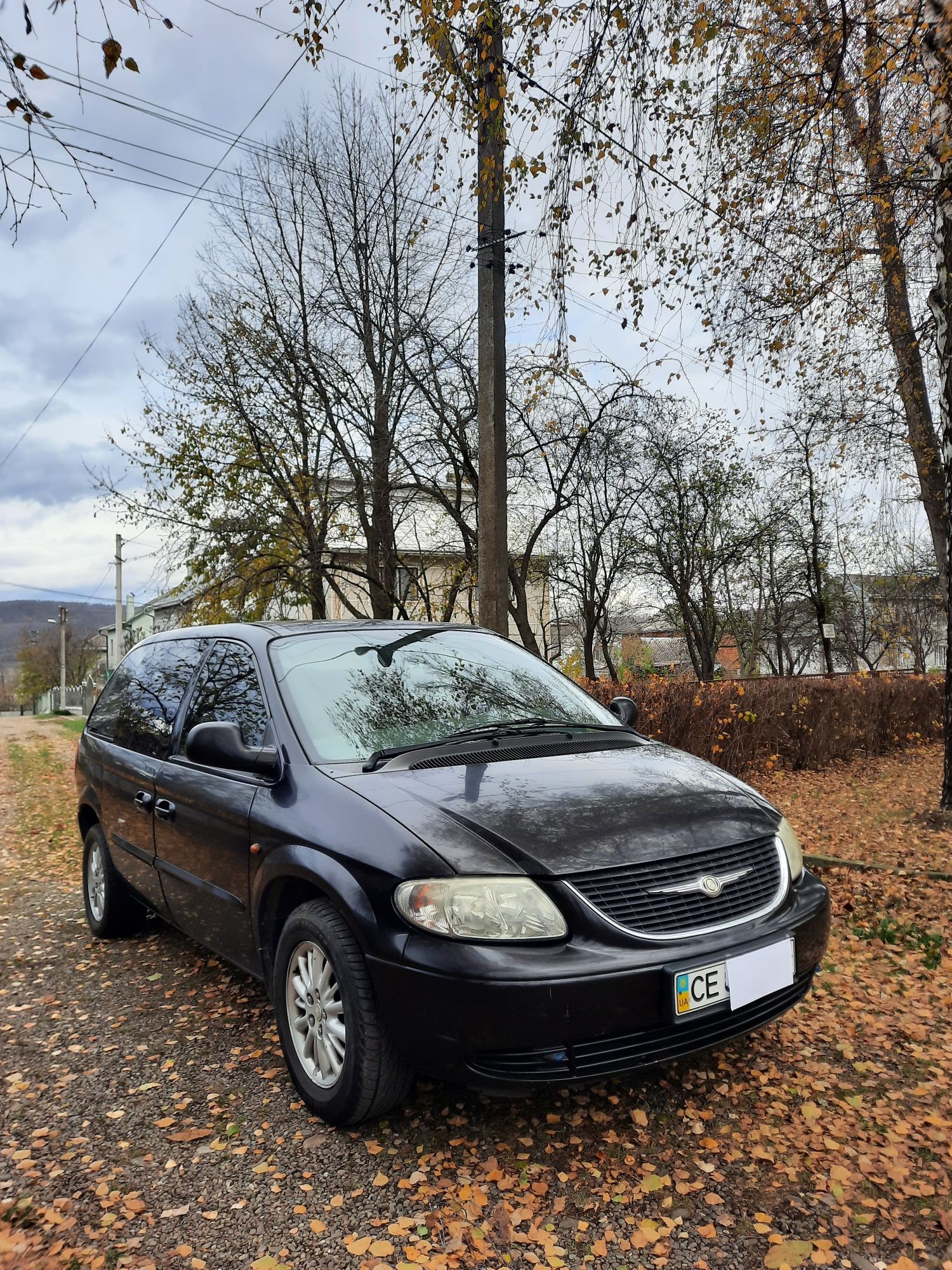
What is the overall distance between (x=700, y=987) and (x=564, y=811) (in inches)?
24.9

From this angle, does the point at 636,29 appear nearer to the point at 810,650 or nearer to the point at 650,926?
the point at 650,926

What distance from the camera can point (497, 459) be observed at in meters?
7.63

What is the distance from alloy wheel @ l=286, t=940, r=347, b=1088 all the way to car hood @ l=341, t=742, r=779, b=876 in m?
0.59

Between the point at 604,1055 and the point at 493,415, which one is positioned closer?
the point at 604,1055

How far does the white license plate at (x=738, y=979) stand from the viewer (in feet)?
8.09

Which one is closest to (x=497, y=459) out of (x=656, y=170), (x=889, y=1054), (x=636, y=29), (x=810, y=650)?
(x=656, y=170)

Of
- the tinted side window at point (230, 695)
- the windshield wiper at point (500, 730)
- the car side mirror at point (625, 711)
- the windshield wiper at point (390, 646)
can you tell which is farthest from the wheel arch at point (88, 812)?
the car side mirror at point (625, 711)

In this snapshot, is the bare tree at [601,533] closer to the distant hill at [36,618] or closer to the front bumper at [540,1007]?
the front bumper at [540,1007]

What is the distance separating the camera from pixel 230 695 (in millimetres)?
3846

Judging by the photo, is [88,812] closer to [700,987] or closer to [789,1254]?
[700,987]

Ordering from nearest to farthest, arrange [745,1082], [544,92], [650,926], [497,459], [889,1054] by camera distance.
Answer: [650,926]
[745,1082]
[889,1054]
[544,92]
[497,459]

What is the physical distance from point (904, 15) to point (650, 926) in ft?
20.2

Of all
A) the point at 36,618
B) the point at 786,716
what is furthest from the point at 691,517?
the point at 36,618

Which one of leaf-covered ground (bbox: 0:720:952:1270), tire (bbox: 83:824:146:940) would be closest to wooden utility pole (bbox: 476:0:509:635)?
tire (bbox: 83:824:146:940)
